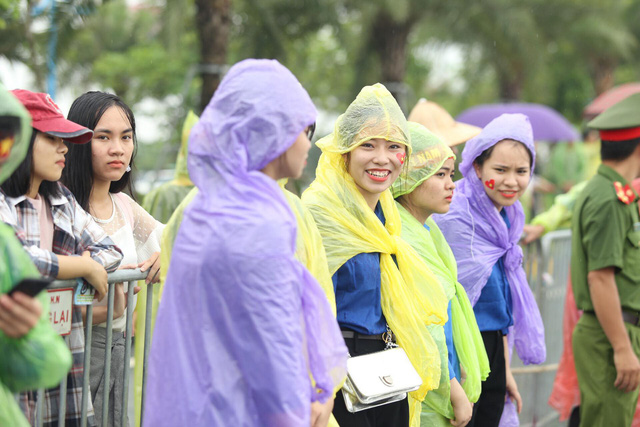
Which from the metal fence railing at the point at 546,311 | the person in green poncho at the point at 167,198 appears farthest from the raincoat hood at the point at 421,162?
the person in green poncho at the point at 167,198

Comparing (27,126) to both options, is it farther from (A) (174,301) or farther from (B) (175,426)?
(B) (175,426)

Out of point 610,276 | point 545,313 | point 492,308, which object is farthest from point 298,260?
point 545,313

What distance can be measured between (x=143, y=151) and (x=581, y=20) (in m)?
10.5

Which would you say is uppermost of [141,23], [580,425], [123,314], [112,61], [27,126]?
[141,23]

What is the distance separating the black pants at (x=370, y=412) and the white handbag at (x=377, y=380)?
8cm

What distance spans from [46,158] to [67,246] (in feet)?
1.11

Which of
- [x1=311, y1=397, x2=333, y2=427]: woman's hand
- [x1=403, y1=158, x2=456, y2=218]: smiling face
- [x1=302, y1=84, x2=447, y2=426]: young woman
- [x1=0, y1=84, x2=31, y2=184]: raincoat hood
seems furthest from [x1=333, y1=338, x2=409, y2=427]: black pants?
[x1=0, y1=84, x2=31, y2=184]: raincoat hood

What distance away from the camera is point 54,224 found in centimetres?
305

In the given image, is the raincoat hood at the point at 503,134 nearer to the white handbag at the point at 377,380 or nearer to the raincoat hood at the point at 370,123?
the raincoat hood at the point at 370,123

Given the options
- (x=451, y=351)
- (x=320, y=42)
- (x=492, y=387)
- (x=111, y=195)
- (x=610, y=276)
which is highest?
(x=320, y=42)

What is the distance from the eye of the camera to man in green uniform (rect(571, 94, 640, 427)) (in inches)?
175

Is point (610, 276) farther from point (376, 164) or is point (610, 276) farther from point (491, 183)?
point (376, 164)

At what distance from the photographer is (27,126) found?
231 centimetres

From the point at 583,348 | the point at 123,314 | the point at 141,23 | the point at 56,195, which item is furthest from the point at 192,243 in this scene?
the point at 141,23
